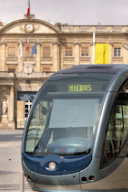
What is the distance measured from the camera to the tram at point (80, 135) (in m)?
9.13

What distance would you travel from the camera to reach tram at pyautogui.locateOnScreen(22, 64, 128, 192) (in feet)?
30.0

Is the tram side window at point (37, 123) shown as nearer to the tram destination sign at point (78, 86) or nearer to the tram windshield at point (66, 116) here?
the tram windshield at point (66, 116)

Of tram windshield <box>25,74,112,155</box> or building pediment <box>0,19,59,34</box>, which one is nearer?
tram windshield <box>25,74,112,155</box>

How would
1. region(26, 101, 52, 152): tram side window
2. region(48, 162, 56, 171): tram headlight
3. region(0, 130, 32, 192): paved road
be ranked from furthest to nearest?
region(0, 130, 32, 192): paved road, region(26, 101, 52, 152): tram side window, region(48, 162, 56, 171): tram headlight

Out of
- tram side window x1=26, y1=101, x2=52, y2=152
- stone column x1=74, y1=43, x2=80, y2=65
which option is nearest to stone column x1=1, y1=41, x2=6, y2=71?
stone column x1=74, y1=43, x2=80, y2=65

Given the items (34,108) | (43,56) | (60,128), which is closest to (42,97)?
(34,108)

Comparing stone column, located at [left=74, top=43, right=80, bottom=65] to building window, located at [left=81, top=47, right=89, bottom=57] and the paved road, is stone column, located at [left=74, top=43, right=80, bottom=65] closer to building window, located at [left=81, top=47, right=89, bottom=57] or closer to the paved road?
building window, located at [left=81, top=47, right=89, bottom=57]

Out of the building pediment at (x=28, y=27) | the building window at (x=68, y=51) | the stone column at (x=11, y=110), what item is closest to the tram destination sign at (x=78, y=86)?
the stone column at (x=11, y=110)

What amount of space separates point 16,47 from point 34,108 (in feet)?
160

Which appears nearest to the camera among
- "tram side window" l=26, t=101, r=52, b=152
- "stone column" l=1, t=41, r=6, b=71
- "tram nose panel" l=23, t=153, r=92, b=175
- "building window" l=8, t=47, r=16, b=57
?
"tram nose panel" l=23, t=153, r=92, b=175

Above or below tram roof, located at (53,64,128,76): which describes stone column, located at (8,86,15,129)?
below

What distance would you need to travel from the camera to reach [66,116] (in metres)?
9.74

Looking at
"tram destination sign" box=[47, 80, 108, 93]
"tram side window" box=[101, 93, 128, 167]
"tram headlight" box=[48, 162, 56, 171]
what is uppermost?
"tram destination sign" box=[47, 80, 108, 93]

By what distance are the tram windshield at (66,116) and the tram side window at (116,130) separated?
376mm
